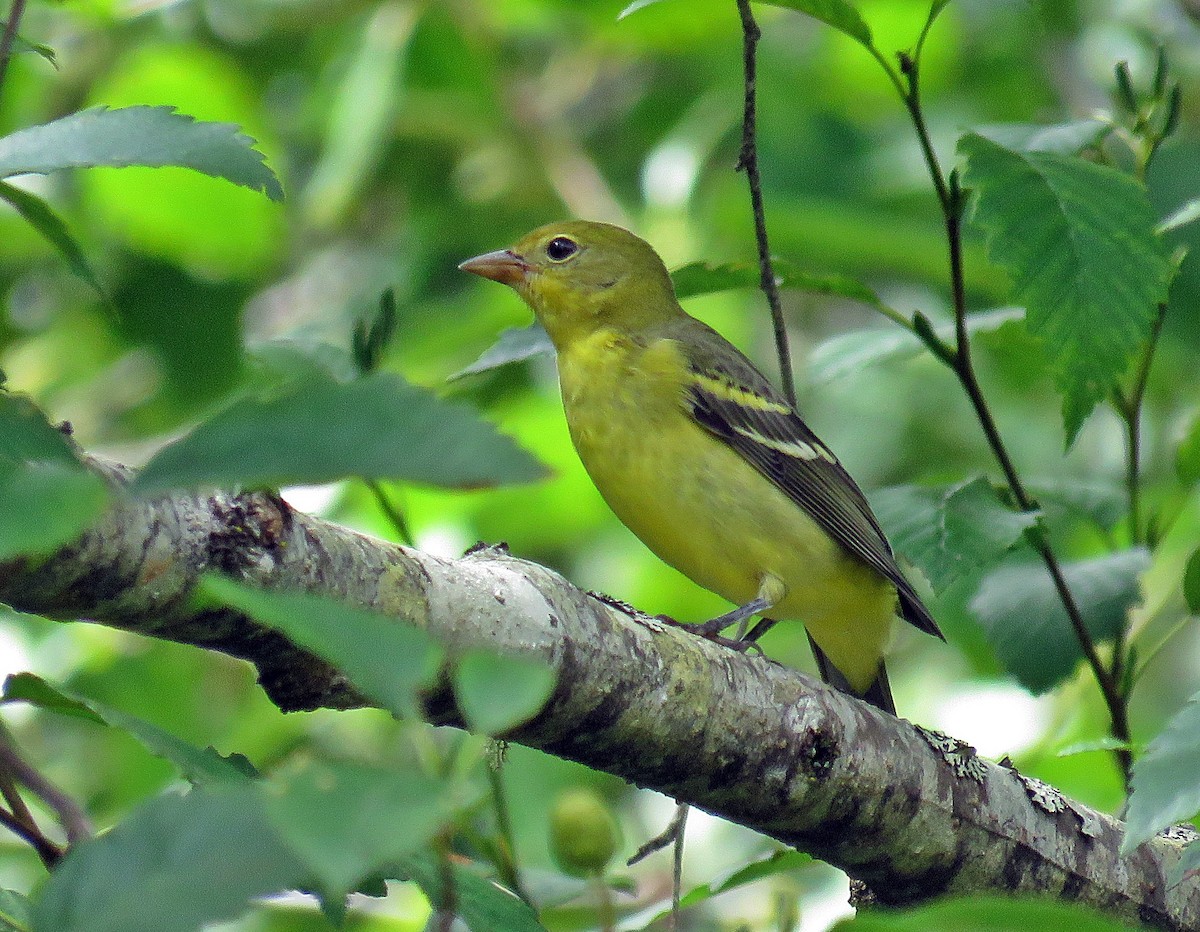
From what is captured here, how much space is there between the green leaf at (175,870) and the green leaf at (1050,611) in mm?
2978

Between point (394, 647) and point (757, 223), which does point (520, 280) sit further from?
point (394, 647)

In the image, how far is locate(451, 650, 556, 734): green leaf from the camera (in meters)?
1.14

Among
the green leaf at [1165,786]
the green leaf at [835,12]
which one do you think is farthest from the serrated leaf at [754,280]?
the green leaf at [1165,786]

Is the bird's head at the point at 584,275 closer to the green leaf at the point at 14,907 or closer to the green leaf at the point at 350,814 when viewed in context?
the green leaf at the point at 14,907

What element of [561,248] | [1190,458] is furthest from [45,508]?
[561,248]

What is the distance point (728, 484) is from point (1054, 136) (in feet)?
5.28

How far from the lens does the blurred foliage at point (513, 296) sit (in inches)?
208

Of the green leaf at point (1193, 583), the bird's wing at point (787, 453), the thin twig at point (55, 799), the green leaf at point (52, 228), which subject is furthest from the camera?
the bird's wing at point (787, 453)

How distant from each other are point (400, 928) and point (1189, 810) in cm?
309

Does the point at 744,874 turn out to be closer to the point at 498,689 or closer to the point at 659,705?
the point at 659,705

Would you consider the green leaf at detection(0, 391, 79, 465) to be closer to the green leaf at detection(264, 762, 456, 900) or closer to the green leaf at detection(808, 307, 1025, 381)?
the green leaf at detection(264, 762, 456, 900)

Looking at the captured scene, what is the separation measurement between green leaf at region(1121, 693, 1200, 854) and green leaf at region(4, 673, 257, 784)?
3.98ft

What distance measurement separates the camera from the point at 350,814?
1.11 meters

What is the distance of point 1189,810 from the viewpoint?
193 cm
